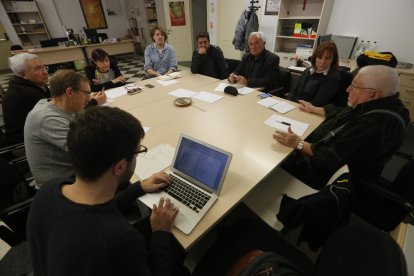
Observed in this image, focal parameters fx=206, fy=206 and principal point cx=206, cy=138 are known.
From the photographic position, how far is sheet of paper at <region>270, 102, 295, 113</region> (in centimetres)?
189

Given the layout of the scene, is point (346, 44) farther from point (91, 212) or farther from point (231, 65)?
point (91, 212)

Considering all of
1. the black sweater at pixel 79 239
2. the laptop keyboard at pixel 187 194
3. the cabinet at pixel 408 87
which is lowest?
the cabinet at pixel 408 87

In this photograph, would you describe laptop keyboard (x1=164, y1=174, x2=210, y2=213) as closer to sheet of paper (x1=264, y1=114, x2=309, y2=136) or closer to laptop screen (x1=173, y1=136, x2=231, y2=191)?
laptop screen (x1=173, y1=136, x2=231, y2=191)

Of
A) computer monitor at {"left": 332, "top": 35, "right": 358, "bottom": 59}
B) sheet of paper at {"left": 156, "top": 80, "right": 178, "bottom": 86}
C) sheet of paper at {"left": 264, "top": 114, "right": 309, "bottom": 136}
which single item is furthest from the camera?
computer monitor at {"left": 332, "top": 35, "right": 358, "bottom": 59}

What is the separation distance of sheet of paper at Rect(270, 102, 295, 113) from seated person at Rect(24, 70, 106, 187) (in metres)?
1.57

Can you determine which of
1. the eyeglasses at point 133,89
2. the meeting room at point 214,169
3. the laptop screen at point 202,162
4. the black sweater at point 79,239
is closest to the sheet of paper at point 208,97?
the meeting room at point 214,169

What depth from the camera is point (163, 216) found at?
908 millimetres

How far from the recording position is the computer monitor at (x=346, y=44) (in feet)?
11.2

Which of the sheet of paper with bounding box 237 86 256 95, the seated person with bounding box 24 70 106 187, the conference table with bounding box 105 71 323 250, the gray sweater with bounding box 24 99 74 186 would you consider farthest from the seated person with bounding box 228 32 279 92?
the gray sweater with bounding box 24 99 74 186

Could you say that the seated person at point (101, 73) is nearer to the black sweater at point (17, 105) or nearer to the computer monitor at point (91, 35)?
the black sweater at point (17, 105)

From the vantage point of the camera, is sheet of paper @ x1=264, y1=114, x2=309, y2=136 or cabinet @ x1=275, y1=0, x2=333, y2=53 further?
cabinet @ x1=275, y1=0, x2=333, y2=53

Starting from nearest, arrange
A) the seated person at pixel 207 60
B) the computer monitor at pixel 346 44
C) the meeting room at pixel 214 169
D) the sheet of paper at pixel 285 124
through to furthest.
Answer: the meeting room at pixel 214 169 < the sheet of paper at pixel 285 124 < the seated person at pixel 207 60 < the computer monitor at pixel 346 44

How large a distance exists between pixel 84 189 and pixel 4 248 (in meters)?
1.61

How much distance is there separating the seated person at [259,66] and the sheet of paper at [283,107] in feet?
2.12
